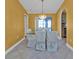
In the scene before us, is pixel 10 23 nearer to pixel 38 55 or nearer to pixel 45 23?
pixel 38 55

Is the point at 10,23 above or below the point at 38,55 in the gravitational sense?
above

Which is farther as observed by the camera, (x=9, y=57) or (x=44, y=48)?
(x=44, y=48)

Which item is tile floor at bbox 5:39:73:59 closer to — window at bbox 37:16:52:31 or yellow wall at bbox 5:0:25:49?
yellow wall at bbox 5:0:25:49

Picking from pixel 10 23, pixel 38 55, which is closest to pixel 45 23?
pixel 10 23

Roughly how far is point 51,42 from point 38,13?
8.03 meters

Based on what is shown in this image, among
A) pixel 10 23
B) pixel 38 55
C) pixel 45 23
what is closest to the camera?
pixel 38 55

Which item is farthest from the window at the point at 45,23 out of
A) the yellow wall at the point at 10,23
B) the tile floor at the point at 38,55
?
the tile floor at the point at 38,55

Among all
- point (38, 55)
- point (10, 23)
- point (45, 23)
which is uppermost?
point (45, 23)

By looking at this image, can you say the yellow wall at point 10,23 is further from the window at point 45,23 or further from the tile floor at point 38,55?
the window at point 45,23

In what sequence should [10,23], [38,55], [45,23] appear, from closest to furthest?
1. [38,55]
2. [10,23]
3. [45,23]
